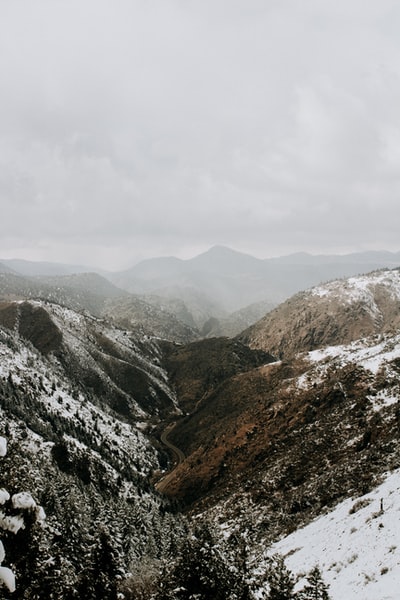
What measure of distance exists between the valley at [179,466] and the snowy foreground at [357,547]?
0.28 meters

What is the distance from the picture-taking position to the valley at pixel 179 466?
49.5 feet

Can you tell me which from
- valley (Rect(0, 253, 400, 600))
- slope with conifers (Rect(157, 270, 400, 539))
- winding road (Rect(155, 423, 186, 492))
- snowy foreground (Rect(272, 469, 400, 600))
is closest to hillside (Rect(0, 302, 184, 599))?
valley (Rect(0, 253, 400, 600))

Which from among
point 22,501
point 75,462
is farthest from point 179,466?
point 22,501

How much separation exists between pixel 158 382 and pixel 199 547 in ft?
562

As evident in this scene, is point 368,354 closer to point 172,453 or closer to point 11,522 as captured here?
point 172,453

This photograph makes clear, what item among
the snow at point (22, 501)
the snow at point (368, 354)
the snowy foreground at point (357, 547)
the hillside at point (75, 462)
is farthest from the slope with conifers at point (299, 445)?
the snow at point (22, 501)

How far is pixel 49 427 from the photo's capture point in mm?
96625

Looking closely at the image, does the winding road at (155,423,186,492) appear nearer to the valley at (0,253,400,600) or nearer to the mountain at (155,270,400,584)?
the valley at (0,253,400,600)

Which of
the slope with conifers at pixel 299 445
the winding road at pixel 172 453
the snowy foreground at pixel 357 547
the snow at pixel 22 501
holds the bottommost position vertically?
the winding road at pixel 172 453

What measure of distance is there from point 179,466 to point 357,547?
77.5m

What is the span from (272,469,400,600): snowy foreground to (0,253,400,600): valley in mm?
281

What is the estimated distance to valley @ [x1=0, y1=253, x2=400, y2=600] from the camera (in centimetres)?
1508

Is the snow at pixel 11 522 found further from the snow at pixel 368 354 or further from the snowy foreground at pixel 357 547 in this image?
the snow at pixel 368 354

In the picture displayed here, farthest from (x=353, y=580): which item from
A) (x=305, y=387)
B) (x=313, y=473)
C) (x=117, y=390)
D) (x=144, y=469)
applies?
(x=117, y=390)
